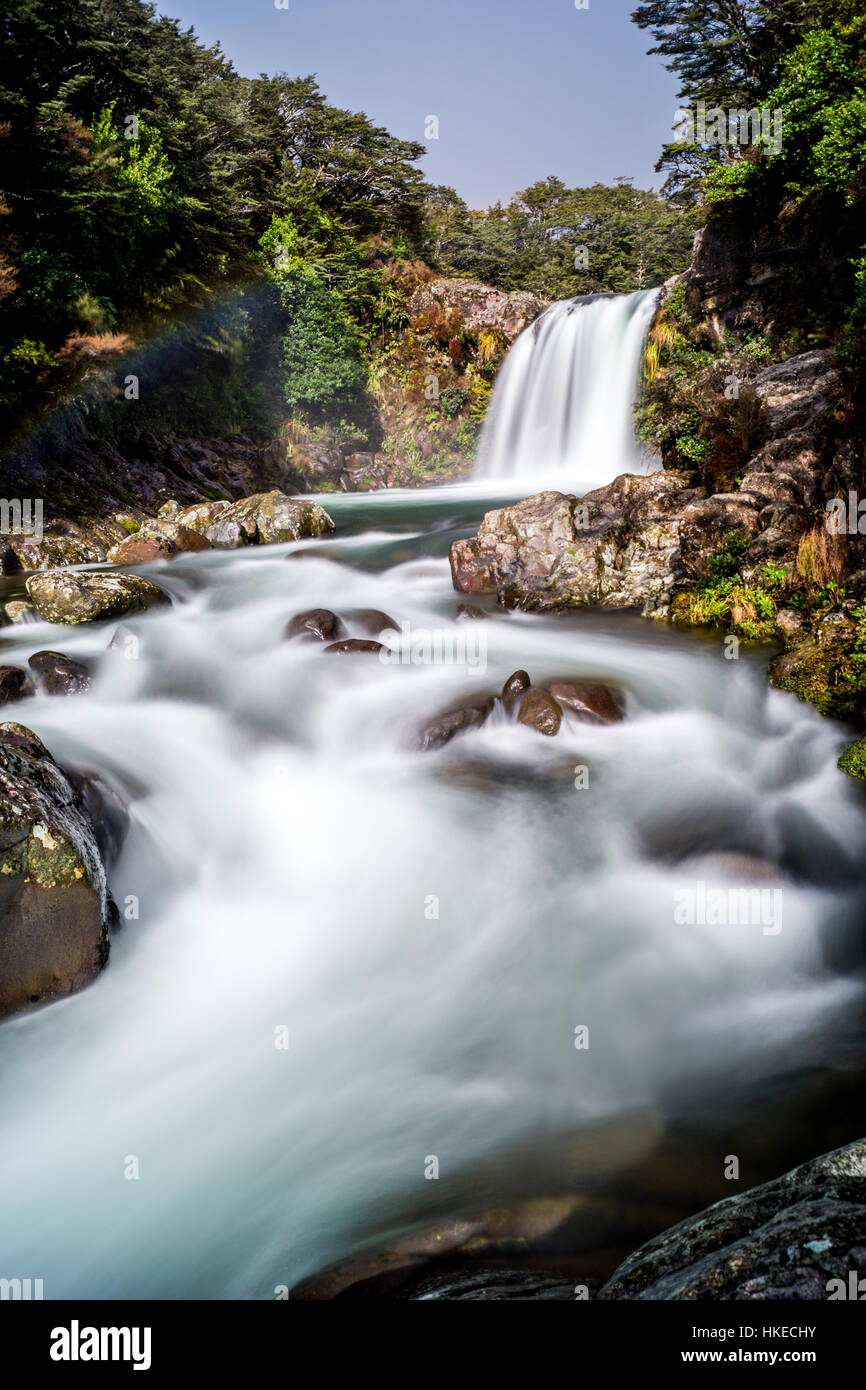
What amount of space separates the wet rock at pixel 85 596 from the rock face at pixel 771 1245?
9577mm

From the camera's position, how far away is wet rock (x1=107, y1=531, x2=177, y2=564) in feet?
42.8

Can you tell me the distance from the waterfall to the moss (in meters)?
13.6

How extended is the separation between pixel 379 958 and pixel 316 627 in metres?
5.28

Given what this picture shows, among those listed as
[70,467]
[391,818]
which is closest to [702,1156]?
[391,818]

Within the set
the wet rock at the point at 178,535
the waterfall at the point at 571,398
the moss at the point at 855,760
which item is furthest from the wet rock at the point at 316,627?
the waterfall at the point at 571,398

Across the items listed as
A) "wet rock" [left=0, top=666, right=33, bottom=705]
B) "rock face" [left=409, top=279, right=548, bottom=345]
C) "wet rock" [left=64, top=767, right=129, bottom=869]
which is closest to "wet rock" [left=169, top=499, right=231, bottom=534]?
"wet rock" [left=0, top=666, right=33, bottom=705]

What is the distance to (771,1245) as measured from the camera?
1.76m

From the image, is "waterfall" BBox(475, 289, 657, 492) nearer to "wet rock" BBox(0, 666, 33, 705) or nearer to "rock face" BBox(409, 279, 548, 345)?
"rock face" BBox(409, 279, 548, 345)

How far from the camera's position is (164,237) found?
19.8 metres

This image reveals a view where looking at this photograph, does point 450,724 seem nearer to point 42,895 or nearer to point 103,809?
point 103,809

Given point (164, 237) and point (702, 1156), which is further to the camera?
point (164, 237)

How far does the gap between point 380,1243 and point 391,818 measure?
11.5ft
